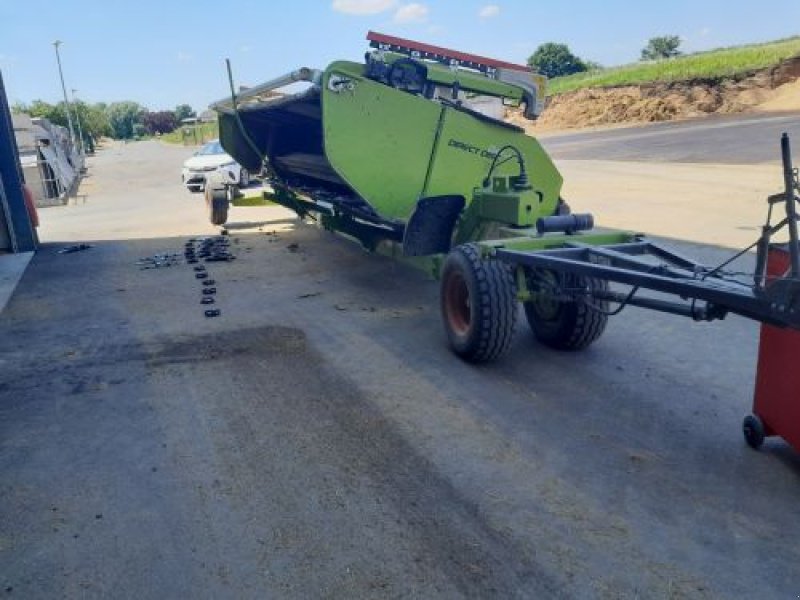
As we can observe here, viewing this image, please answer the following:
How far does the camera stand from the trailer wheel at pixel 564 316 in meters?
4.61

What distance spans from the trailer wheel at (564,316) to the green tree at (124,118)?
108m

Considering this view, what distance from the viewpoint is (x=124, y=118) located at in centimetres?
11169

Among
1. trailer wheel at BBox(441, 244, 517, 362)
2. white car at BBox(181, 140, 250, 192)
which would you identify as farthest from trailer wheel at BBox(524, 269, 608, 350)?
white car at BBox(181, 140, 250, 192)

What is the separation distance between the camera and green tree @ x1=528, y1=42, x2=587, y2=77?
284 ft

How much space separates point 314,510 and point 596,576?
1260 mm

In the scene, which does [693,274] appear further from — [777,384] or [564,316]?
[564,316]

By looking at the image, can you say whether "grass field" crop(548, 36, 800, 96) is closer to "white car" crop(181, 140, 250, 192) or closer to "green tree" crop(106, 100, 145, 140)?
"white car" crop(181, 140, 250, 192)

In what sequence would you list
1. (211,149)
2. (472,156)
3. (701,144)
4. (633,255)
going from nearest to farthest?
1. (633,255)
2. (472,156)
3. (211,149)
4. (701,144)

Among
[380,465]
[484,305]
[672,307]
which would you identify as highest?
[672,307]

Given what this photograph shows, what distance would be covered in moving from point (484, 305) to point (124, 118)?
395 feet

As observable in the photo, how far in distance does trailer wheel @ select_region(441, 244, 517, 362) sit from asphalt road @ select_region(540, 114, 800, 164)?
15788 millimetres

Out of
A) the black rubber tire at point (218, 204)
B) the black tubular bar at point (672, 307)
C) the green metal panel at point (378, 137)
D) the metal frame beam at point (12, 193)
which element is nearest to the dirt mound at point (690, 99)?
the black rubber tire at point (218, 204)

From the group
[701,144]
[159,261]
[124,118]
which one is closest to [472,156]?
[159,261]

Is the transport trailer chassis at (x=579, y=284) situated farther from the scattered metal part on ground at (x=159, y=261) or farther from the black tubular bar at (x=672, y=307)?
the scattered metal part on ground at (x=159, y=261)
